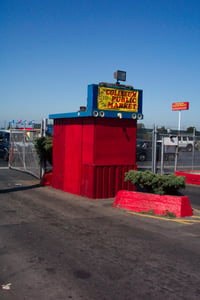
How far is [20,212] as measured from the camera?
29.2ft

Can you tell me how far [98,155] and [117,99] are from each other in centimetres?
199

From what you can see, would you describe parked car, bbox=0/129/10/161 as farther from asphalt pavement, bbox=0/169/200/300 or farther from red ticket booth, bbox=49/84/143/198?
asphalt pavement, bbox=0/169/200/300

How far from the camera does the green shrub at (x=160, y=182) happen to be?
357 inches

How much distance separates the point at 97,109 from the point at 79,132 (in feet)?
3.87

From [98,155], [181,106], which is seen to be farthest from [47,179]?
[181,106]

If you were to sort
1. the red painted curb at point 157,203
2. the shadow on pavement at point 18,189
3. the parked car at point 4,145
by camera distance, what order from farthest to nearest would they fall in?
the parked car at point 4,145 → the shadow on pavement at point 18,189 → the red painted curb at point 157,203

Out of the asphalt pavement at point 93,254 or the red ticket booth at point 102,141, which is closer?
the asphalt pavement at point 93,254

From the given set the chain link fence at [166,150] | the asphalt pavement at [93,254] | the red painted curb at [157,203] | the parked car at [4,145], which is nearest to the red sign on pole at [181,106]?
the parked car at [4,145]

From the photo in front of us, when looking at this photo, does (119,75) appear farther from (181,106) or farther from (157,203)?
(181,106)

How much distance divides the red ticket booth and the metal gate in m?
3.35

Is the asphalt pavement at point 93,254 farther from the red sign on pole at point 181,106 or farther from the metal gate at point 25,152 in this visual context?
the red sign on pole at point 181,106

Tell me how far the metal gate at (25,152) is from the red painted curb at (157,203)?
6.29 m

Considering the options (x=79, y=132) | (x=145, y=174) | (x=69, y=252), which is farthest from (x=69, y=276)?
(x=79, y=132)

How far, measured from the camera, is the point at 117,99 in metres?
11.4
